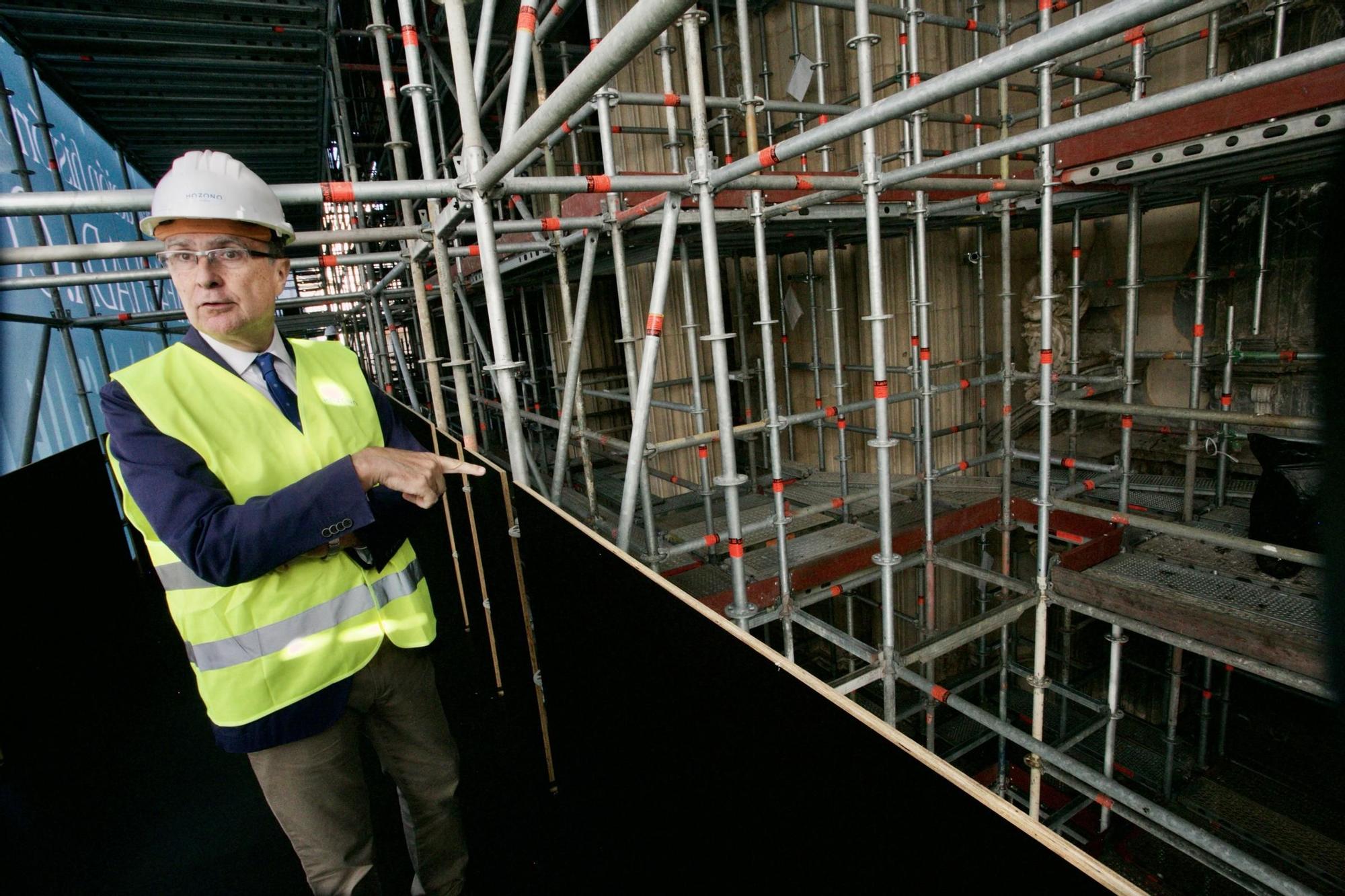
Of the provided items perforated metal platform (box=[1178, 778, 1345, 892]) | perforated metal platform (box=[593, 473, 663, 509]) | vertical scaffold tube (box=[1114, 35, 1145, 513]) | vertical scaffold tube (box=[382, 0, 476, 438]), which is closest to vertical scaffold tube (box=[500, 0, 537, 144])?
vertical scaffold tube (box=[382, 0, 476, 438])

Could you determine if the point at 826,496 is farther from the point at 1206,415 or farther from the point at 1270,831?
the point at 1270,831

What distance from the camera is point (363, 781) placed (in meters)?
1.93

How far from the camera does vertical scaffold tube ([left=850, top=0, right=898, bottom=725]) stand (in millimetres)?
2867

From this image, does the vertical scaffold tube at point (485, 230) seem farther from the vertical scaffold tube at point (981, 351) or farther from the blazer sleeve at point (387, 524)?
the vertical scaffold tube at point (981, 351)

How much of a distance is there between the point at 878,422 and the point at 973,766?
5542 mm

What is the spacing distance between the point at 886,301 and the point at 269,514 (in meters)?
6.00

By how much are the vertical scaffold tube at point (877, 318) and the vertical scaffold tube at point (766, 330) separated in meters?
0.55

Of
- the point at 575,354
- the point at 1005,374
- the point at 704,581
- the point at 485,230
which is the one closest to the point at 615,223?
the point at 575,354

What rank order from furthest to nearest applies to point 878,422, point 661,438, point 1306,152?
point 661,438
point 1306,152
point 878,422

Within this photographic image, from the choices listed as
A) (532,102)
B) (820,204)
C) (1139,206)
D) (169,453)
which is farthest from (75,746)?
(1139,206)

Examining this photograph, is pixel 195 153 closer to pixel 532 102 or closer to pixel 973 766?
pixel 532 102

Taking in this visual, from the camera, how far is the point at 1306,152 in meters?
3.41

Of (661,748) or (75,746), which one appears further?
(75,746)

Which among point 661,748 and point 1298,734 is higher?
point 661,748
